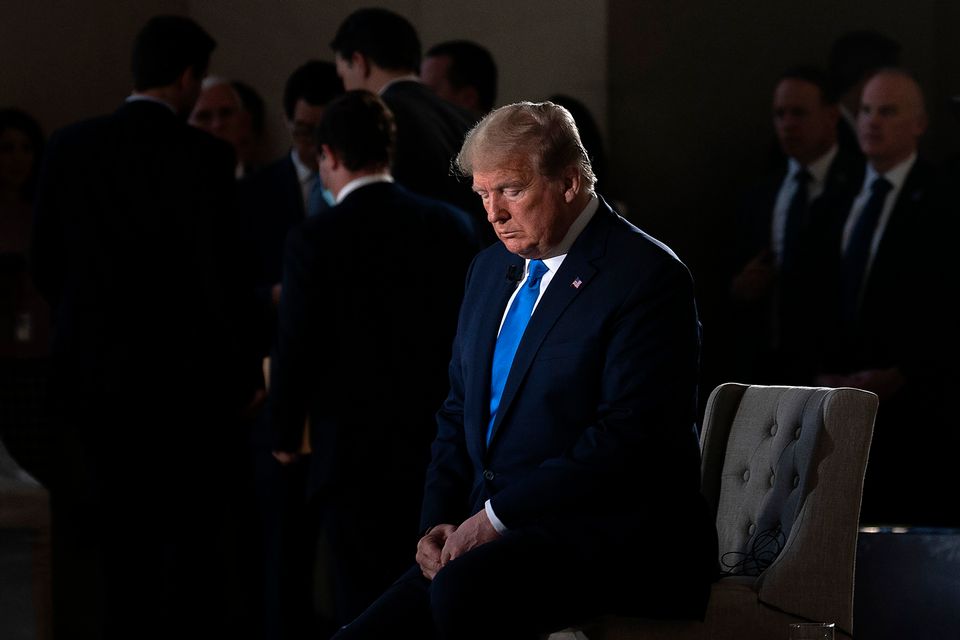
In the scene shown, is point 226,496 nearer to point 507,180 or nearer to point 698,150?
point 507,180

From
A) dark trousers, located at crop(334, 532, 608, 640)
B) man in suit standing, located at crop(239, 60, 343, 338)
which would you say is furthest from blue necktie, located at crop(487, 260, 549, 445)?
man in suit standing, located at crop(239, 60, 343, 338)

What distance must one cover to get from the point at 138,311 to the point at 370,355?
68 centimetres

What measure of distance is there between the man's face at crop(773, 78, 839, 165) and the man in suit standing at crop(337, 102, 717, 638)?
271 cm

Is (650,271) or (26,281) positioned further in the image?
(26,281)

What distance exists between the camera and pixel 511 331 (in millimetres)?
2420

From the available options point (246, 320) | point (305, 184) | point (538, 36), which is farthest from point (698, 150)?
point (246, 320)

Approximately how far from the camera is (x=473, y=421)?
242cm

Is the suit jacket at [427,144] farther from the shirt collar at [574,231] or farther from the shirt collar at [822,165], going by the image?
the shirt collar at [822,165]

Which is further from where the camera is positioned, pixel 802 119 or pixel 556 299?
pixel 802 119

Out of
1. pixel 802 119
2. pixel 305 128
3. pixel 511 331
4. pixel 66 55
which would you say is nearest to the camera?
pixel 511 331

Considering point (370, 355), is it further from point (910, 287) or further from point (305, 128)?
point (910, 287)

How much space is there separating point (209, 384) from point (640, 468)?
177 centimetres

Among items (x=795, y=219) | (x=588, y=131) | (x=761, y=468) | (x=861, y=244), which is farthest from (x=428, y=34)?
(x=761, y=468)

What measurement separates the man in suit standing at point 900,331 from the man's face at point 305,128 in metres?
1.79
